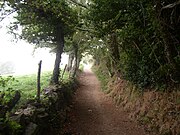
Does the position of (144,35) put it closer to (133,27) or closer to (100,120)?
(133,27)

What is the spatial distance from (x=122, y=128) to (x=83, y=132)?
1.81 metres

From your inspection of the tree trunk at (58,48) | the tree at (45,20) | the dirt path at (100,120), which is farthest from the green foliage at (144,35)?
the tree trunk at (58,48)

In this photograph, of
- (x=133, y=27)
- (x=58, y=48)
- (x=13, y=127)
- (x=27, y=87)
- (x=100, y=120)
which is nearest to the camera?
(x=13, y=127)

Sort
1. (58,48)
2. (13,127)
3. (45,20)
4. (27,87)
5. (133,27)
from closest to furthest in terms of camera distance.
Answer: (13,127) < (133,27) < (45,20) < (58,48) < (27,87)

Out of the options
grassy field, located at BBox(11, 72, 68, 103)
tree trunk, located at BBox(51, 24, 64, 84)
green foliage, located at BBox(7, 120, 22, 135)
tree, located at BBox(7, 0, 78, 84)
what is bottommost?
grassy field, located at BBox(11, 72, 68, 103)

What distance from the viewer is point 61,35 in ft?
50.0

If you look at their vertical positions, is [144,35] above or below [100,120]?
above

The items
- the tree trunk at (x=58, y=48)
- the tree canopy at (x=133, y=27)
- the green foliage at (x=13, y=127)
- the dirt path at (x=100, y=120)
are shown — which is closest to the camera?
the green foliage at (x=13, y=127)

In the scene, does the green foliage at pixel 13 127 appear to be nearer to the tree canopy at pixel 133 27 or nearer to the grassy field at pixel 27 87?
the grassy field at pixel 27 87

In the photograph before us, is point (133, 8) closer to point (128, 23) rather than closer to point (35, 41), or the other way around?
point (128, 23)

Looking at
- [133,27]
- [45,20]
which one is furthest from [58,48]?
[133,27]

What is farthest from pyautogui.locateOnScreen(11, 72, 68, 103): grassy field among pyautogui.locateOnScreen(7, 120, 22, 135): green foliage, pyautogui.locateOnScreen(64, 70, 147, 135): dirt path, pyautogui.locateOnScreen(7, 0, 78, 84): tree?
pyautogui.locateOnScreen(7, 120, 22, 135): green foliage

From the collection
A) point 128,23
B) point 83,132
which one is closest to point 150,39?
Answer: point 128,23

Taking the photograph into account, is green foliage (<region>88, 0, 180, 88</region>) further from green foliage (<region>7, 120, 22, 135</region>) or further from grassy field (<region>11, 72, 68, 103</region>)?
green foliage (<region>7, 120, 22, 135</region>)
